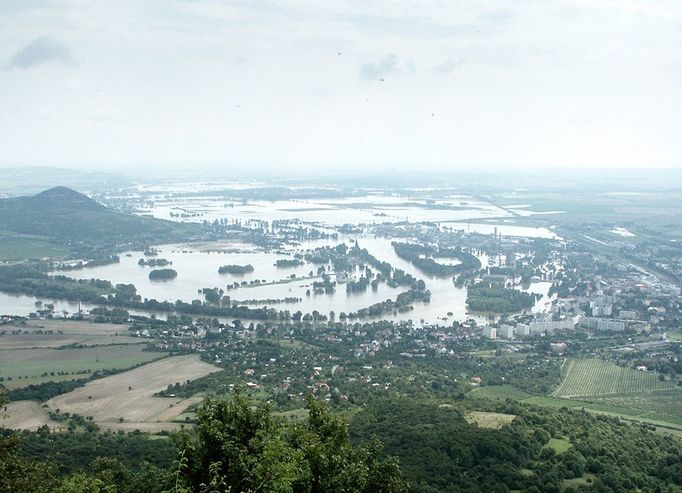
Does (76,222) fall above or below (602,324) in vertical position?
above

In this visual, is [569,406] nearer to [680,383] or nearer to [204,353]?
[680,383]

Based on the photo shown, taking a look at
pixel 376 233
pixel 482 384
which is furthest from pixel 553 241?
pixel 482 384

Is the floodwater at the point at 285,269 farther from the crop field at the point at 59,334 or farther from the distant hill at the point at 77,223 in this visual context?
the distant hill at the point at 77,223

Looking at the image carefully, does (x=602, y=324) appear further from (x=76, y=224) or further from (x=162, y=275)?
(x=76, y=224)

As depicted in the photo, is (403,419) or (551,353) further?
(551,353)

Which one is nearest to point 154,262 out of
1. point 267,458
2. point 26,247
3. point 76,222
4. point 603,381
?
point 26,247

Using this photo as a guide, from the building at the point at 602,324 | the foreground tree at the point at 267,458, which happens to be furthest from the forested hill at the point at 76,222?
the foreground tree at the point at 267,458
